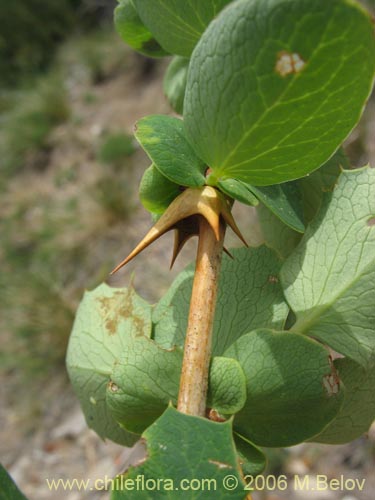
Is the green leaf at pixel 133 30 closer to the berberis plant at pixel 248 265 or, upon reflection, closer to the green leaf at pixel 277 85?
the berberis plant at pixel 248 265

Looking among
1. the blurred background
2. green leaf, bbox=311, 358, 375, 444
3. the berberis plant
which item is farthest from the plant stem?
the blurred background

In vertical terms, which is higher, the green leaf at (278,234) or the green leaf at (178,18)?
the green leaf at (178,18)

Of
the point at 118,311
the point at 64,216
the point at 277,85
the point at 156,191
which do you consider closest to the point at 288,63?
the point at 277,85

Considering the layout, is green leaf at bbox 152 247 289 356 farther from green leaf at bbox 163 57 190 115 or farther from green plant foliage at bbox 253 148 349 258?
green leaf at bbox 163 57 190 115

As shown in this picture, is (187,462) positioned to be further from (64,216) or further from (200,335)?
(64,216)

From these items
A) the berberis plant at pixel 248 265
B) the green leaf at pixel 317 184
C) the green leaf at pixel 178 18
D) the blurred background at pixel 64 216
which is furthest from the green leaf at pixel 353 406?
the blurred background at pixel 64 216

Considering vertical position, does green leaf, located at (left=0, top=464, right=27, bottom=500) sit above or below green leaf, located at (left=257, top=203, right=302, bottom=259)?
above
